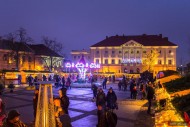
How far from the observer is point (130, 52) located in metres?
102

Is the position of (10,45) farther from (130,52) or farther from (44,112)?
(44,112)

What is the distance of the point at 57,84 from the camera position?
43.6m

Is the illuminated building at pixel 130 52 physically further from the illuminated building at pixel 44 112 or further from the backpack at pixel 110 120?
the illuminated building at pixel 44 112

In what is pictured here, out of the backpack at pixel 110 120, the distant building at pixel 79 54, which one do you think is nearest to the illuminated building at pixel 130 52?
the distant building at pixel 79 54

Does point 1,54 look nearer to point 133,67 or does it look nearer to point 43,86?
point 133,67

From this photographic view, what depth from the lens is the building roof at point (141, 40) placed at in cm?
10016

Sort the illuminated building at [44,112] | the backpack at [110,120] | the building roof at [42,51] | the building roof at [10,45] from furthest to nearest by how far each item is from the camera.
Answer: the building roof at [42,51], the building roof at [10,45], the backpack at [110,120], the illuminated building at [44,112]

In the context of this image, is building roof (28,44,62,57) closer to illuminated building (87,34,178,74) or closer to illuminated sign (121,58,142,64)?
illuminated building (87,34,178,74)

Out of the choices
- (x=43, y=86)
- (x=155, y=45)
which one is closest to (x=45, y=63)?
(x=155, y=45)

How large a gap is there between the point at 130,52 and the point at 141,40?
5.94 meters

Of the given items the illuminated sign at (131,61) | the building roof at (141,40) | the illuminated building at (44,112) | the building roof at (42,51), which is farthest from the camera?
the illuminated sign at (131,61)

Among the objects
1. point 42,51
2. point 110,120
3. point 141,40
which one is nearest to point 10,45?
point 42,51

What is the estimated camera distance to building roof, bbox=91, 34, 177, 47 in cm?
10016

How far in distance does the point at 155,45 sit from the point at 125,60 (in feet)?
35.9
